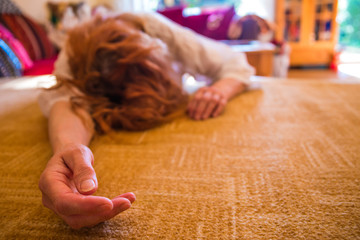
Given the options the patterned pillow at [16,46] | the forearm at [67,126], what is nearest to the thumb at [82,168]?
the forearm at [67,126]

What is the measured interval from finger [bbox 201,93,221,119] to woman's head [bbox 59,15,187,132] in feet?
0.30

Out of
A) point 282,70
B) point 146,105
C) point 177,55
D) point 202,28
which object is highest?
point 202,28

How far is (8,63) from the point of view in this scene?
1442mm

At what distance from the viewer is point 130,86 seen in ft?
2.25

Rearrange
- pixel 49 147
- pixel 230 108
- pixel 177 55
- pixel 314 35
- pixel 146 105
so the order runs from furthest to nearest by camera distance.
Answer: pixel 314 35 < pixel 177 55 < pixel 230 108 < pixel 146 105 < pixel 49 147

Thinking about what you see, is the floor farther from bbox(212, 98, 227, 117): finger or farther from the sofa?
the sofa

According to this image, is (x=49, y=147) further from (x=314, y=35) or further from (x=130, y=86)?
(x=314, y=35)

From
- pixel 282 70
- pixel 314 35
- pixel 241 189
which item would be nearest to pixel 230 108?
pixel 241 189

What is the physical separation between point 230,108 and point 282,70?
6.08 feet

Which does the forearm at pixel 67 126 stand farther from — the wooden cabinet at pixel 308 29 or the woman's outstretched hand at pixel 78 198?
the wooden cabinet at pixel 308 29

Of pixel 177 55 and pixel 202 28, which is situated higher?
pixel 202 28

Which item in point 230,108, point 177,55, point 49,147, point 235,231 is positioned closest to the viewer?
point 235,231

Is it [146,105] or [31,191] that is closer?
[31,191]

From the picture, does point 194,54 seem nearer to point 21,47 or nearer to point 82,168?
point 82,168
